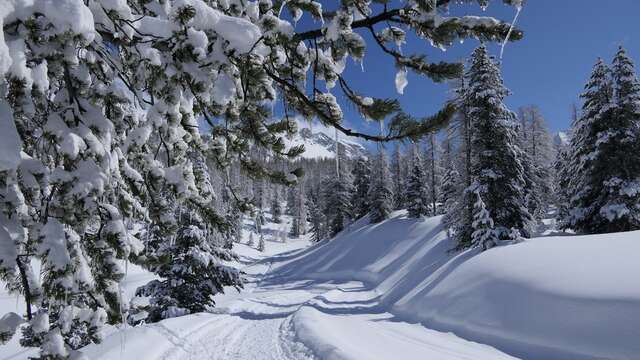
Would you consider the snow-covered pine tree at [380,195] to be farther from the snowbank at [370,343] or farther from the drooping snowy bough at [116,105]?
the drooping snowy bough at [116,105]

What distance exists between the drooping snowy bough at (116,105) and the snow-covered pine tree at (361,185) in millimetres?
55816

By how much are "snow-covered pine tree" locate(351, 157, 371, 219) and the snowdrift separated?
35.7 meters

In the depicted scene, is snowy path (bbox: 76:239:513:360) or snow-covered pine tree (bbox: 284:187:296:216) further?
snow-covered pine tree (bbox: 284:187:296:216)

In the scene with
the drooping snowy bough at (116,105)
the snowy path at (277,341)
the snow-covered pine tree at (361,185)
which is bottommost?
the snowy path at (277,341)

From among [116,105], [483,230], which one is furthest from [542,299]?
[116,105]

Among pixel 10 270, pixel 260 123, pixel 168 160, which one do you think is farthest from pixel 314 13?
pixel 10 270

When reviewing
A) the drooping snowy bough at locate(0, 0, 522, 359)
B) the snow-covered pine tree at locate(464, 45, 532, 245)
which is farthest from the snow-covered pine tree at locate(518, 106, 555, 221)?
the drooping snowy bough at locate(0, 0, 522, 359)

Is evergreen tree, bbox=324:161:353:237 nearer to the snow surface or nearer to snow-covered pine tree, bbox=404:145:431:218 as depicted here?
snow-covered pine tree, bbox=404:145:431:218

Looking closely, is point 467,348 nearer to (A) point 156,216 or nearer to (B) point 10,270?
(A) point 156,216

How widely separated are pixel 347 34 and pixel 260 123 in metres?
1.32

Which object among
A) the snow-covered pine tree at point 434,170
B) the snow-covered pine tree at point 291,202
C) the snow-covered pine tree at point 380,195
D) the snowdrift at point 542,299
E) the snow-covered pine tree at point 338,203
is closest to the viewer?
the snowdrift at point 542,299

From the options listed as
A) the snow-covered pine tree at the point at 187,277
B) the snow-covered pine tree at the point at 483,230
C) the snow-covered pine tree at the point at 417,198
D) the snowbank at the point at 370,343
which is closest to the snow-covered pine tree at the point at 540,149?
the snow-covered pine tree at the point at 417,198

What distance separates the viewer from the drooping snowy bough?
2.07 meters

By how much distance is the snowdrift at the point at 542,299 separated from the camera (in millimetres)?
10586
